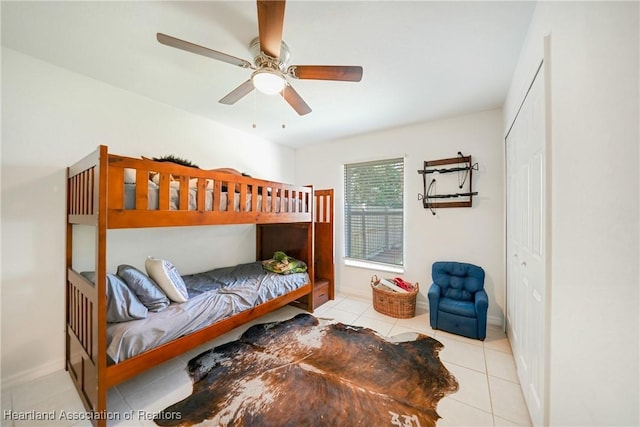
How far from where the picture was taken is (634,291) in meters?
0.63

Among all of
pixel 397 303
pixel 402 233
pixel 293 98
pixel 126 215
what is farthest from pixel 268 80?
pixel 397 303

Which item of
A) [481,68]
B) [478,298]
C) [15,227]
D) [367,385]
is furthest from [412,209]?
[15,227]

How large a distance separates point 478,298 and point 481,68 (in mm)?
2140

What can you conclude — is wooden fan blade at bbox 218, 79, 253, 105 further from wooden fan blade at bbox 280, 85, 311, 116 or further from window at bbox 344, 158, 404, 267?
window at bbox 344, 158, 404, 267

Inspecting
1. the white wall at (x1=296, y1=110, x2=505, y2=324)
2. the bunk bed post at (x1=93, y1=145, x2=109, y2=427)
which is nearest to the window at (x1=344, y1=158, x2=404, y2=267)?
the white wall at (x1=296, y1=110, x2=505, y2=324)

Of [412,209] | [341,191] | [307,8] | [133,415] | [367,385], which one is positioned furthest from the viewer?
[341,191]

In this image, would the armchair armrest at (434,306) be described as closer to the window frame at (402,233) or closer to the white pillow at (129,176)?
the window frame at (402,233)

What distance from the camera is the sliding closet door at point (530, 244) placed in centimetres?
121

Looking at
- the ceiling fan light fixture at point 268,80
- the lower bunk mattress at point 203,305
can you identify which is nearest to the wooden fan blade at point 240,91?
the ceiling fan light fixture at point 268,80

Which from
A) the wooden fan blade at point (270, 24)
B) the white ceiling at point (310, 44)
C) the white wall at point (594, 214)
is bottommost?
the white wall at point (594, 214)

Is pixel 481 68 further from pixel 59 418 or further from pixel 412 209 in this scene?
pixel 59 418

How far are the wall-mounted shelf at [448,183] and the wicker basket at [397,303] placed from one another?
1126 millimetres

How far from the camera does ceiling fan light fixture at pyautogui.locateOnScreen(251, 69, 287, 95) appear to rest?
151cm

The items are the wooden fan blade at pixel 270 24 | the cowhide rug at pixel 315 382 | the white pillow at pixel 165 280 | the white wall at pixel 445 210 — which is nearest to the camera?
the wooden fan blade at pixel 270 24
